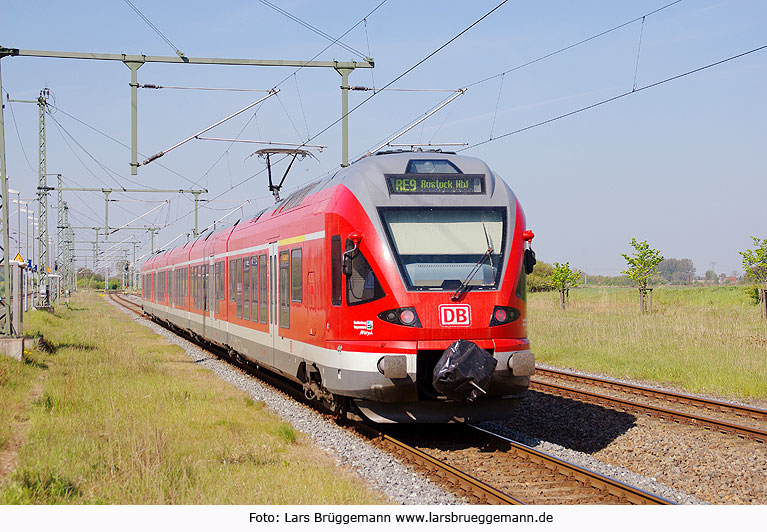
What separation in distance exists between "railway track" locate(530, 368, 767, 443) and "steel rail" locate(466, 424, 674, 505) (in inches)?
128

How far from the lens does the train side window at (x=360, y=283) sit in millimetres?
9859

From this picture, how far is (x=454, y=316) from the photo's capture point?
31.8ft

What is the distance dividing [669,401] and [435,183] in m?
6.20

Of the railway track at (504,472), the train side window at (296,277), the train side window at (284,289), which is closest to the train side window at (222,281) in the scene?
the train side window at (284,289)

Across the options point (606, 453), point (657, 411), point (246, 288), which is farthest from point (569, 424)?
point (246, 288)

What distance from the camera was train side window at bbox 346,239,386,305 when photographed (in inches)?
388

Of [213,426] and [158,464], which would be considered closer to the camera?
[158,464]

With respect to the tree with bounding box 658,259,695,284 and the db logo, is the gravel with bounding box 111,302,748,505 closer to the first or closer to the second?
the db logo

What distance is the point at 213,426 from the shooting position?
1102cm

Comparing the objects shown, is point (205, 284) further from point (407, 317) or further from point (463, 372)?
point (463, 372)

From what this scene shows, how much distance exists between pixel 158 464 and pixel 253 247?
854cm

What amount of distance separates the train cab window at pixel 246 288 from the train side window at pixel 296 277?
4076 millimetres
